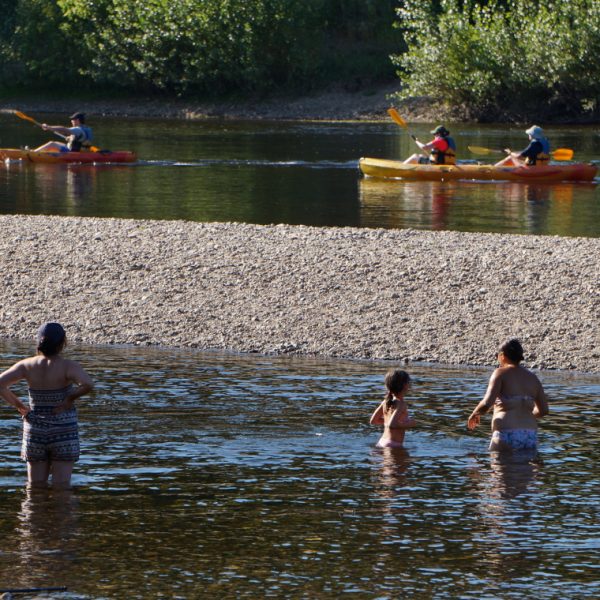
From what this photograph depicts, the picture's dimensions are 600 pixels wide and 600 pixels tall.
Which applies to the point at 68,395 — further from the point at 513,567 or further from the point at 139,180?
the point at 139,180

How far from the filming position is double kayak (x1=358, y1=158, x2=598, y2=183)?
3375 centimetres

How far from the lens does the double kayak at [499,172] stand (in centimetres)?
3375

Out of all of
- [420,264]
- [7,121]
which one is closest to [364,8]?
[7,121]

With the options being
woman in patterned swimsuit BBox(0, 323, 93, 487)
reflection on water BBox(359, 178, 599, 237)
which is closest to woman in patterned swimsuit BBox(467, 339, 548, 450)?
woman in patterned swimsuit BBox(0, 323, 93, 487)

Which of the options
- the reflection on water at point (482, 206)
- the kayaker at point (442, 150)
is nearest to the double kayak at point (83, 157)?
the reflection on water at point (482, 206)

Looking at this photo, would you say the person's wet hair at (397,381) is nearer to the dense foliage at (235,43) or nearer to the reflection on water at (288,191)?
the reflection on water at (288,191)

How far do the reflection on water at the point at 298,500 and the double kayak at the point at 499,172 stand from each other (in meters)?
19.5

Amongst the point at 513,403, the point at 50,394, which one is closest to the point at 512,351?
the point at 513,403

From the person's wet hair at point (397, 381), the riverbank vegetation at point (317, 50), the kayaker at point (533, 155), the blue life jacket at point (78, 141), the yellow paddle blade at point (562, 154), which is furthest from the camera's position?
the riverbank vegetation at point (317, 50)

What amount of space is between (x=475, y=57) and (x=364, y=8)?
11793 millimetres

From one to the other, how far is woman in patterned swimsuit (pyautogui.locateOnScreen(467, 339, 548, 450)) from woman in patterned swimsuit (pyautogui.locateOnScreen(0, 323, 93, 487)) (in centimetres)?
312

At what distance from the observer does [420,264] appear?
18.8 meters

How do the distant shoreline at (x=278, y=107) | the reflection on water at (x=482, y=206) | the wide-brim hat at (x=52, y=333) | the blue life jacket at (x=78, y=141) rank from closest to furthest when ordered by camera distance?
the wide-brim hat at (x=52, y=333) < the reflection on water at (x=482, y=206) < the blue life jacket at (x=78, y=141) < the distant shoreline at (x=278, y=107)

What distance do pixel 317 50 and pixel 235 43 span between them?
3861 mm
